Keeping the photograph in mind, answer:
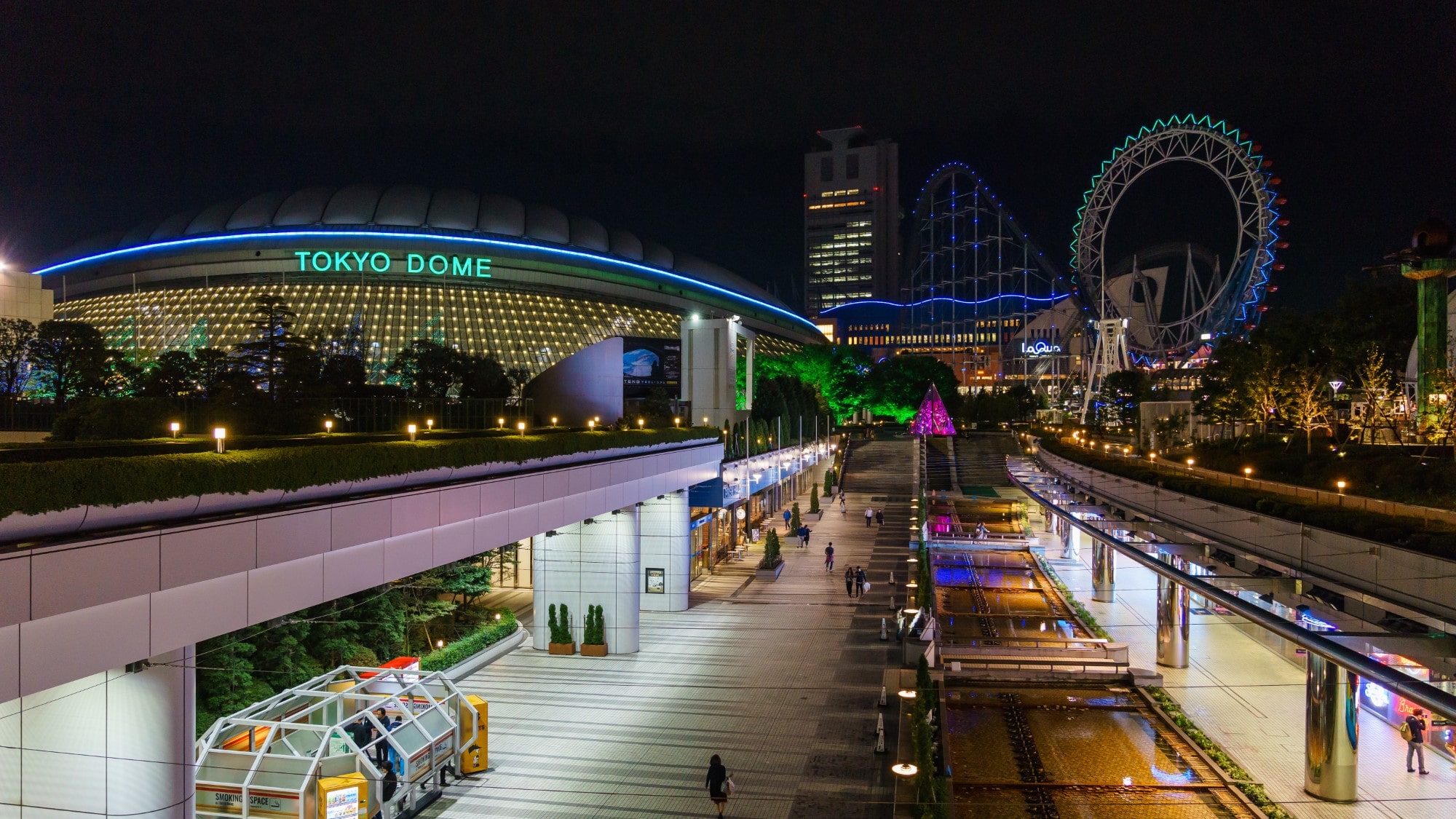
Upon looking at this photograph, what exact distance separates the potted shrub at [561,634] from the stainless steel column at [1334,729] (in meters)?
15.1

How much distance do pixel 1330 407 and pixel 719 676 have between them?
37.9 m

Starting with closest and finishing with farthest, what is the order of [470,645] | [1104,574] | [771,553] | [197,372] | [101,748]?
[101,748]
[470,645]
[1104,574]
[771,553]
[197,372]

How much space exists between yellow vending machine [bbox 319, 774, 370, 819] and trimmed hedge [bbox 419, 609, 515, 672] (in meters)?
5.92

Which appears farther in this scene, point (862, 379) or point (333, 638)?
point (862, 379)

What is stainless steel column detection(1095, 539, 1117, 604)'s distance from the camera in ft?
105

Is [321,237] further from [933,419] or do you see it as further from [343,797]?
[343,797]

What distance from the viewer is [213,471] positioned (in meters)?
9.02

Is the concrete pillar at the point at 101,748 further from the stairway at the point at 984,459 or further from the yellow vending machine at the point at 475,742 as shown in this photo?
the stairway at the point at 984,459

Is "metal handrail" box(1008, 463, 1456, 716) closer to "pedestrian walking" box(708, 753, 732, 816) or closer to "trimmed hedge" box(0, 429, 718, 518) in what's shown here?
"pedestrian walking" box(708, 753, 732, 816)

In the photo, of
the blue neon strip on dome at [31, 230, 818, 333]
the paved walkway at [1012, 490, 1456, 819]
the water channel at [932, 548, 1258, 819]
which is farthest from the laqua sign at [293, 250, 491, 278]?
the water channel at [932, 548, 1258, 819]

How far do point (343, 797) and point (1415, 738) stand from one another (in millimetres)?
16542

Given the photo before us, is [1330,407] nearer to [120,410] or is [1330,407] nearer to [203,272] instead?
[120,410]

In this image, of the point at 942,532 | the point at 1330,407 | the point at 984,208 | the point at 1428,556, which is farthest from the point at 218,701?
the point at 984,208

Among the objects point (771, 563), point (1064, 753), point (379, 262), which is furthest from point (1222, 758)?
point (379, 262)
